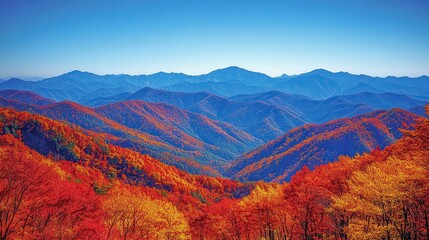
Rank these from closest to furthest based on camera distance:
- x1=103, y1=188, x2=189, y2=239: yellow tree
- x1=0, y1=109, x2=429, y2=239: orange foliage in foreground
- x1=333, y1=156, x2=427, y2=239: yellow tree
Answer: x1=333, y1=156, x2=427, y2=239: yellow tree, x1=0, y1=109, x2=429, y2=239: orange foliage in foreground, x1=103, y1=188, x2=189, y2=239: yellow tree

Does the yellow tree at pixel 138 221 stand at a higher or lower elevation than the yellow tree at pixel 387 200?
lower

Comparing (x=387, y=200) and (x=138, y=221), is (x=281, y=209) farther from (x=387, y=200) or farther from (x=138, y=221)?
(x=138, y=221)

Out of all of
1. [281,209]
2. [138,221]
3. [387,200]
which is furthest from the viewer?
[138,221]

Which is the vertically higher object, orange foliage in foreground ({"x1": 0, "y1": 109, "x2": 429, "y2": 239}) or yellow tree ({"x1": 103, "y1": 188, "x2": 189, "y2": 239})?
orange foliage in foreground ({"x1": 0, "y1": 109, "x2": 429, "y2": 239})

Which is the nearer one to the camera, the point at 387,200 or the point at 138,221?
the point at 387,200

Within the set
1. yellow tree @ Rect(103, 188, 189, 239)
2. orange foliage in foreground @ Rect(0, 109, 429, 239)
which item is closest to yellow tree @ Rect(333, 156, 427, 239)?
orange foliage in foreground @ Rect(0, 109, 429, 239)

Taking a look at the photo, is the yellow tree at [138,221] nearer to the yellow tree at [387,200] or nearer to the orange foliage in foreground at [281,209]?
the orange foliage in foreground at [281,209]

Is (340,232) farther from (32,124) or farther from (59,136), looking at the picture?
(32,124)

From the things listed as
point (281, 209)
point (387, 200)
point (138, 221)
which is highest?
point (387, 200)

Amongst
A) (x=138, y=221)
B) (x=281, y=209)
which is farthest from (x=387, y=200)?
(x=138, y=221)

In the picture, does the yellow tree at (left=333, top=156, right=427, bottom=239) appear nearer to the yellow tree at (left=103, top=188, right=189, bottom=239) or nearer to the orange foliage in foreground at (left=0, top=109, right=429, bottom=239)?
the orange foliage in foreground at (left=0, top=109, right=429, bottom=239)

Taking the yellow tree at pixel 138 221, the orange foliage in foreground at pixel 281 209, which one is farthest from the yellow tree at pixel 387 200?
the yellow tree at pixel 138 221
